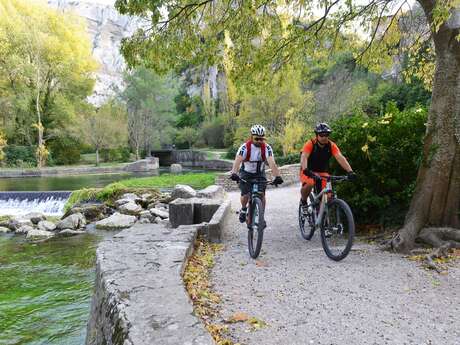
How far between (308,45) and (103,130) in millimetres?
35271

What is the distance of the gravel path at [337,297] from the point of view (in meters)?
3.19

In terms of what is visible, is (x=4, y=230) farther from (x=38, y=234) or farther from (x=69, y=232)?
(x=69, y=232)

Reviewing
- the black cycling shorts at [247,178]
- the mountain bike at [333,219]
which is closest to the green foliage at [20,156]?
the black cycling shorts at [247,178]

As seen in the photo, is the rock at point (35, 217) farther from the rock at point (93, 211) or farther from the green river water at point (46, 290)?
the green river water at point (46, 290)

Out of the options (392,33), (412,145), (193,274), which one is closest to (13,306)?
(193,274)

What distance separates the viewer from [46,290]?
25.1ft

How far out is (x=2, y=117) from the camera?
37.4 meters

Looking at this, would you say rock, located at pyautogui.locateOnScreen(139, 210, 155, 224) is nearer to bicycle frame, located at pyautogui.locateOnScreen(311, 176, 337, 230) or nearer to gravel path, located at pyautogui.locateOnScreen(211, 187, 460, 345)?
gravel path, located at pyautogui.locateOnScreen(211, 187, 460, 345)

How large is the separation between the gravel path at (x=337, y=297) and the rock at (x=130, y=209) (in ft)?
30.7

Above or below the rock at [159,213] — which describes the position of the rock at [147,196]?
above

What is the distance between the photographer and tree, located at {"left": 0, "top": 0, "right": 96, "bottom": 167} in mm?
37938

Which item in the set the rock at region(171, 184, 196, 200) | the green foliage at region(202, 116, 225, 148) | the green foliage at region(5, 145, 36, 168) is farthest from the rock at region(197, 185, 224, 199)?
the green foliage at region(202, 116, 225, 148)

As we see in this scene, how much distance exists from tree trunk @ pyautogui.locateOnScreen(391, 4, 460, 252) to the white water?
15.1 meters

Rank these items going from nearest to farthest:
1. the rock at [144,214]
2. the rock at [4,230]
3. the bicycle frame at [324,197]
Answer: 1. the bicycle frame at [324,197]
2. the rock at [4,230]
3. the rock at [144,214]
